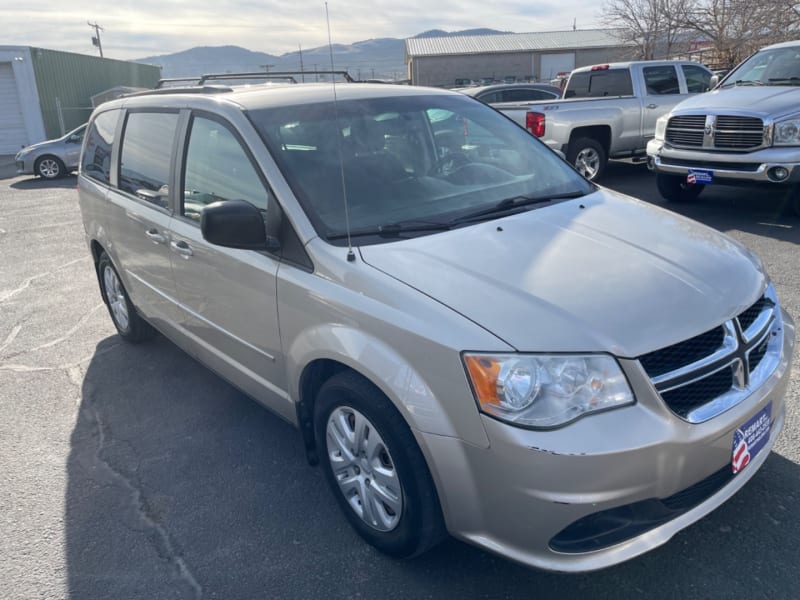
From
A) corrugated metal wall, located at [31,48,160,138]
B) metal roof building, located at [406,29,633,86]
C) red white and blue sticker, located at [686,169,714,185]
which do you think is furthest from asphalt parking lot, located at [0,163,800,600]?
metal roof building, located at [406,29,633,86]

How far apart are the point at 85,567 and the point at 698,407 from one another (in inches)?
100

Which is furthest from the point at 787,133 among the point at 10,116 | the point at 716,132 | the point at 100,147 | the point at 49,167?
the point at 10,116

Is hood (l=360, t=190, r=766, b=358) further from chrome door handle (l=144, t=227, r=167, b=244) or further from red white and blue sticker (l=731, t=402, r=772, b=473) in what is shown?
chrome door handle (l=144, t=227, r=167, b=244)

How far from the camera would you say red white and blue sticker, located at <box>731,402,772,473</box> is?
234 cm

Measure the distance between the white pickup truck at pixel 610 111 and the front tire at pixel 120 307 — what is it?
7.00m

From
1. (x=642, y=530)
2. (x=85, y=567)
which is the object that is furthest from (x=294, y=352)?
(x=642, y=530)

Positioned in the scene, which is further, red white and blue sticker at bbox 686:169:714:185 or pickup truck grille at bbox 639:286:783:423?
red white and blue sticker at bbox 686:169:714:185

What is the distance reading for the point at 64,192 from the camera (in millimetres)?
14750

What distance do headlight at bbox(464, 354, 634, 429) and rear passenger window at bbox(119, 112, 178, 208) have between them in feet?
8.11

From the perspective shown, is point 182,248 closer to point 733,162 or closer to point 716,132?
point 733,162

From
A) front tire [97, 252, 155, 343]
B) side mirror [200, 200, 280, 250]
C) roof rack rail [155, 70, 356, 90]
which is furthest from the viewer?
front tire [97, 252, 155, 343]

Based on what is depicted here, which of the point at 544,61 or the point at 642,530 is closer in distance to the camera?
the point at 642,530

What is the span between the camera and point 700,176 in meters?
7.69

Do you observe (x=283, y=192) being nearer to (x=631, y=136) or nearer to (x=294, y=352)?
(x=294, y=352)
